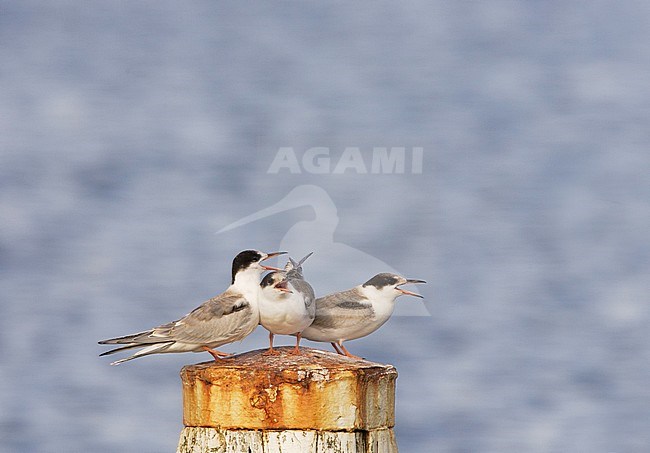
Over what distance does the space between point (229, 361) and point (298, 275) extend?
0.99m

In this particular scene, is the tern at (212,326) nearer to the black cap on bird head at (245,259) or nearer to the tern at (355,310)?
the black cap on bird head at (245,259)

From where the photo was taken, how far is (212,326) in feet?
17.1

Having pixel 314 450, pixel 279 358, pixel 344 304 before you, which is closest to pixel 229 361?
pixel 279 358

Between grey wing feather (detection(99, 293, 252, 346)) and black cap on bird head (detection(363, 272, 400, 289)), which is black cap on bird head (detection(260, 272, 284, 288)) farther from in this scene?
black cap on bird head (detection(363, 272, 400, 289))

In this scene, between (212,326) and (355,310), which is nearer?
(212,326)

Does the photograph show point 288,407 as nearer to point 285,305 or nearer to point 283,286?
point 285,305

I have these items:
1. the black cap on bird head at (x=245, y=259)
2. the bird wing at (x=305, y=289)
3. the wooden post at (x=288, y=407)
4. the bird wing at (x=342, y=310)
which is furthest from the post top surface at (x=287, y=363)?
the black cap on bird head at (x=245, y=259)

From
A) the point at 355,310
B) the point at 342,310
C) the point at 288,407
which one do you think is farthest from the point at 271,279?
the point at 288,407

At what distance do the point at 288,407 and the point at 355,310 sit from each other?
1.55 metres

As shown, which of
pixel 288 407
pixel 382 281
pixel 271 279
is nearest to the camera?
pixel 288 407

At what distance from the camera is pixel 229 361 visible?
171 inches

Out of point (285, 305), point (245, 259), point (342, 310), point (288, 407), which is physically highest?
point (245, 259)

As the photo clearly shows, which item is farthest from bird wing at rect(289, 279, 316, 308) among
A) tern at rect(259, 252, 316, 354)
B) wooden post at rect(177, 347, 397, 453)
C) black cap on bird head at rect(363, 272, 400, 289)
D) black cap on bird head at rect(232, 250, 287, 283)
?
black cap on bird head at rect(363, 272, 400, 289)

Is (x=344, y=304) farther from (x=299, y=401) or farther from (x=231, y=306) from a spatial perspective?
(x=299, y=401)
